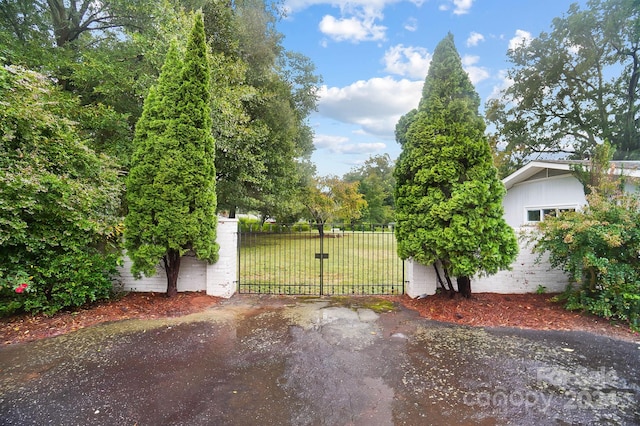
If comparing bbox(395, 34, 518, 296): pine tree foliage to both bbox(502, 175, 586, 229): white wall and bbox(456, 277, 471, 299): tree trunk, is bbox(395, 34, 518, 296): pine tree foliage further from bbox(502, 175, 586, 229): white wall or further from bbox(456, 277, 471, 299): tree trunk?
bbox(502, 175, 586, 229): white wall

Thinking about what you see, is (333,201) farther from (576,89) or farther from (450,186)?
(450,186)

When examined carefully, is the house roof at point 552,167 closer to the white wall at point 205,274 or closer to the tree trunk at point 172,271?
the white wall at point 205,274

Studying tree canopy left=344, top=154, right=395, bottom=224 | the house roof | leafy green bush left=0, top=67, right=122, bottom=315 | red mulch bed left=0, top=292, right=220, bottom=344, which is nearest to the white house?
the house roof

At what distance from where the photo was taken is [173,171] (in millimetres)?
5207

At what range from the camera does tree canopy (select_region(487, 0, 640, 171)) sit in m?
16.0

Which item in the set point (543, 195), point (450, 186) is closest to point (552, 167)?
point (543, 195)

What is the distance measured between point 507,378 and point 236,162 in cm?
1134

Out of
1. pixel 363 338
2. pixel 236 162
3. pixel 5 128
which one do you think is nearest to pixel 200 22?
pixel 5 128

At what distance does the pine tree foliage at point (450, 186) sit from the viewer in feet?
15.8

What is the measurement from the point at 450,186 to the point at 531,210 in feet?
22.6

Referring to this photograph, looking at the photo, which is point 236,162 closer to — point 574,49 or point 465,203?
point 465,203

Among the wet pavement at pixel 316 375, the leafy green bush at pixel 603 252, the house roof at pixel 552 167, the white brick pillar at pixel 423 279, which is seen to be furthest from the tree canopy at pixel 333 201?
the wet pavement at pixel 316 375

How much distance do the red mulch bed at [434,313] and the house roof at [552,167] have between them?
3.42 m

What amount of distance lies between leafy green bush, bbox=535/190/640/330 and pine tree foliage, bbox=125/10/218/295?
20.0 ft
